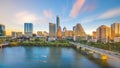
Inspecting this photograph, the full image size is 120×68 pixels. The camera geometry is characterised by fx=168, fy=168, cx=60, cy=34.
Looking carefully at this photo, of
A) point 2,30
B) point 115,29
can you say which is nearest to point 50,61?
point 115,29

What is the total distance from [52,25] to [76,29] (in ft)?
47.2

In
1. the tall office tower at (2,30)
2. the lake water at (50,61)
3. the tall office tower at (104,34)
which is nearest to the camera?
the lake water at (50,61)

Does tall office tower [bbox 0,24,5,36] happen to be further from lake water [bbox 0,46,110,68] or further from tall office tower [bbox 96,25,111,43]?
lake water [bbox 0,46,110,68]

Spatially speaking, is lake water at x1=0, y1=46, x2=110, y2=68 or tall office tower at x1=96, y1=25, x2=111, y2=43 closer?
lake water at x1=0, y1=46, x2=110, y2=68

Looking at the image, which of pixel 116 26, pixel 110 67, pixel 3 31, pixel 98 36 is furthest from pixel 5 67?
pixel 3 31

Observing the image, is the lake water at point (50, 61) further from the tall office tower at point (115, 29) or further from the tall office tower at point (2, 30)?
the tall office tower at point (2, 30)

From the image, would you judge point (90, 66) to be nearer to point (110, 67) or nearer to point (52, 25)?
point (110, 67)

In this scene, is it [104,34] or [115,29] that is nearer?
[115,29]

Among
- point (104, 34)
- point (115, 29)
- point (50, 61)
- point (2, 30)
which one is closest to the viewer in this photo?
point (50, 61)

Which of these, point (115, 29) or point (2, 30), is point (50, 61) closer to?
point (115, 29)

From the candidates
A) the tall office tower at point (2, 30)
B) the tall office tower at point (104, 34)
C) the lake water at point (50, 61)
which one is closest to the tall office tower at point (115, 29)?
the tall office tower at point (104, 34)

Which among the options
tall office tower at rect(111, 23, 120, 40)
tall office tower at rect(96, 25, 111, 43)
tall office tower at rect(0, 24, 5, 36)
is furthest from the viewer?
tall office tower at rect(0, 24, 5, 36)

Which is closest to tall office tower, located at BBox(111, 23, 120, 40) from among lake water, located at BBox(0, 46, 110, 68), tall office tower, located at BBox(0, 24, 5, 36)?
lake water, located at BBox(0, 46, 110, 68)

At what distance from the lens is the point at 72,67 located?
38.7 ft
